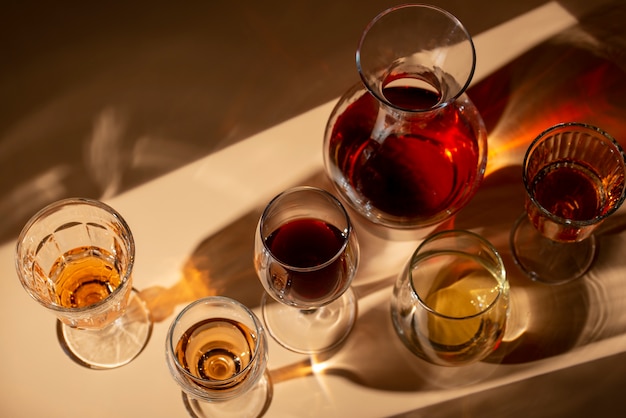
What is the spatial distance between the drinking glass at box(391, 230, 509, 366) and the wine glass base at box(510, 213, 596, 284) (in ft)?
0.22

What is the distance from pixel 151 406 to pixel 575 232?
22.6 inches

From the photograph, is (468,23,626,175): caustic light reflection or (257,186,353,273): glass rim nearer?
(257,186,353,273): glass rim

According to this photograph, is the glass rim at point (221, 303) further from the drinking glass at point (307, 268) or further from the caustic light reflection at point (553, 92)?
the caustic light reflection at point (553, 92)

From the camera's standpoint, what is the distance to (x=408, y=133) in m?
1.13

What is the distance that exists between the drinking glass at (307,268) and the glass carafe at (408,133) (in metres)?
0.07

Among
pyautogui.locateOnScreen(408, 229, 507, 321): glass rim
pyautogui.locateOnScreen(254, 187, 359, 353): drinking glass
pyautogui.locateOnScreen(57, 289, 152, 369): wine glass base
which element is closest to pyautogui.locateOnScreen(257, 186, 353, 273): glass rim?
pyautogui.locateOnScreen(254, 187, 359, 353): drinking glass

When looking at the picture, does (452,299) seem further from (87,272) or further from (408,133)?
(87,272)

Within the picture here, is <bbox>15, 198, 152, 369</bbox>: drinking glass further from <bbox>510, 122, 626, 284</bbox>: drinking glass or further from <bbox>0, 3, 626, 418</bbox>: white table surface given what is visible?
<bbox>510, 122, 626, 284</bbox>: drinking glass

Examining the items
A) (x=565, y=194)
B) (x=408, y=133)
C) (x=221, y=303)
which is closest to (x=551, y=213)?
(x=565, y=194)

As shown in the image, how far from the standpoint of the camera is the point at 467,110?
1.14 meters

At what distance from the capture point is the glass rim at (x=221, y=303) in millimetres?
1027

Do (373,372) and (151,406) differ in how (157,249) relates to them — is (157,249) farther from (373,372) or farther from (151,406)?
(373,372)

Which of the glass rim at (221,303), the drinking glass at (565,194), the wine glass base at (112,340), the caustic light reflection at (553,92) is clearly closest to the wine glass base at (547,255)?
the drinking glass at (565,194)

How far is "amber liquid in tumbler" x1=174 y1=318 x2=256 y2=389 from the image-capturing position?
110cm
